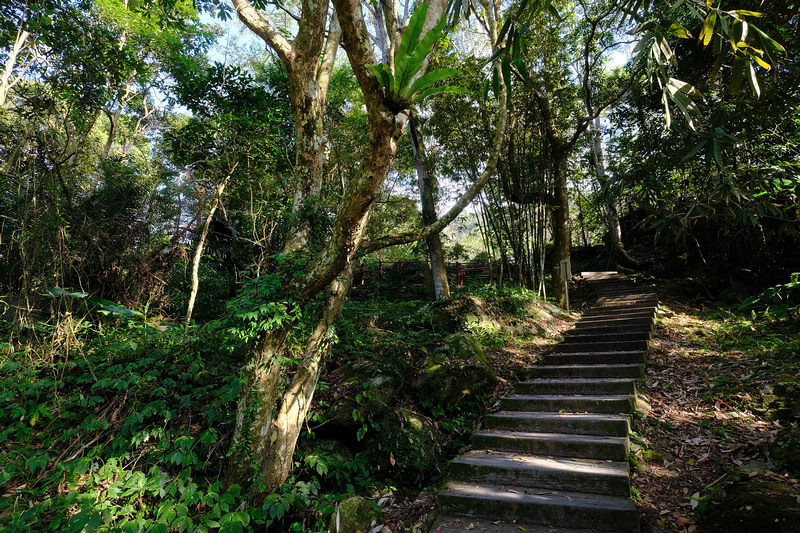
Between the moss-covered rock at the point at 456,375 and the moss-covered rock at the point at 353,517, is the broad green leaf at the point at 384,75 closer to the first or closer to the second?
the moss-covered rock at the point at 353,517

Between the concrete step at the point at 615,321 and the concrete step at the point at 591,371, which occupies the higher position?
the concrete step at the point at 615,321

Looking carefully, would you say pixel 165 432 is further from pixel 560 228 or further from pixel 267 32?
pixel 560 228

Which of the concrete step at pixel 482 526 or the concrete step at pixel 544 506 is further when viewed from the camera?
the concrete step at pixel 482 526

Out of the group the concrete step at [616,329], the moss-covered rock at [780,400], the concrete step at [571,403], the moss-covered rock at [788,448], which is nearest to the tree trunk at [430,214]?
the concrete step at [616,329]

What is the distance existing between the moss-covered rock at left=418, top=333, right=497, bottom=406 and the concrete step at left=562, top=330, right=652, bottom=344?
6.66ft

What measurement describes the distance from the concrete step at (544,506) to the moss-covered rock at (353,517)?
0.61 m

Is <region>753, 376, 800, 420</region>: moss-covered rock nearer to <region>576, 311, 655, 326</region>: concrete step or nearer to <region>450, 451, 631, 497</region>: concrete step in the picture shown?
<region>450, 451, 631, 497</region>: concrete step

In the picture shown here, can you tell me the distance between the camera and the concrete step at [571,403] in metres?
3.74

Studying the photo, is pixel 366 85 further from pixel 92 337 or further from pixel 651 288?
pixel 651 288

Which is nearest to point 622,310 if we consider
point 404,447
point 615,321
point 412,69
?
point 615,321

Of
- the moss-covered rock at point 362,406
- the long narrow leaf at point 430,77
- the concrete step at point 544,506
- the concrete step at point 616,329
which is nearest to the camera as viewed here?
the long narrow leaf at point 430,77

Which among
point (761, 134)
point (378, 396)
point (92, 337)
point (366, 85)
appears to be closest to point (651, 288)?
point (761, 134)

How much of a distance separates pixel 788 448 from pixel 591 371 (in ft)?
Result: 6.40

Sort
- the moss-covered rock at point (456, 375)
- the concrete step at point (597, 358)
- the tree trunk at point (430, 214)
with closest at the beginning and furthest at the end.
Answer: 1. the moss-covered rock at point (456, 375)
2. the concrete step at point (597, 358)
3. the tree trunk at point (430, 214)
